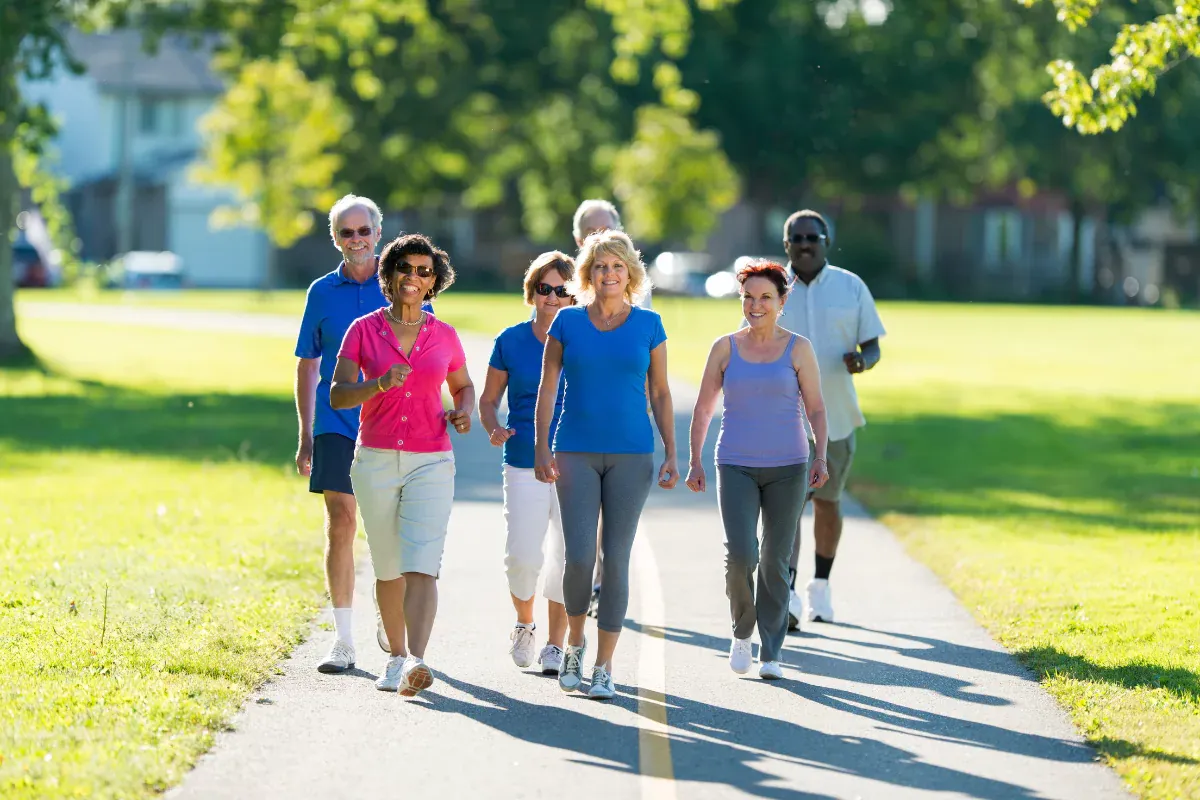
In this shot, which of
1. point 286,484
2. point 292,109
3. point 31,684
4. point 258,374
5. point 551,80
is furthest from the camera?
point 551,80

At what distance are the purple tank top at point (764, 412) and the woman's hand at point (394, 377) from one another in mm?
1566

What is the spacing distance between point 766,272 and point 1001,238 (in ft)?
249

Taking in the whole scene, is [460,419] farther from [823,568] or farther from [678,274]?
[678,274]

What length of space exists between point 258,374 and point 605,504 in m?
22.9

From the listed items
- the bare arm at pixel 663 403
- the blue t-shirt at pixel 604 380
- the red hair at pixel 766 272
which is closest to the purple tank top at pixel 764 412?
the red hair at pixel 766 272

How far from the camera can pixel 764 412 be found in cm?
850

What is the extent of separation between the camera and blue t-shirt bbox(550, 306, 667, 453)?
26.0 feet

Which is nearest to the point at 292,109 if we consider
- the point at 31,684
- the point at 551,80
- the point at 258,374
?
the point at 551,80

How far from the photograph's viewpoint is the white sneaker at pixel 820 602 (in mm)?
10141

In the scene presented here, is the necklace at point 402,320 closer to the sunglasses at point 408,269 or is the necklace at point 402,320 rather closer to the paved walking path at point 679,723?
the sunglasses at point 408,269

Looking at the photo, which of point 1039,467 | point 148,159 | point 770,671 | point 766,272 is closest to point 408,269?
point 766,272

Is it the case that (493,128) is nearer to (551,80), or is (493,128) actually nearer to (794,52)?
(551,80)

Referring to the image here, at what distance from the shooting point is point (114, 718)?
732 cm

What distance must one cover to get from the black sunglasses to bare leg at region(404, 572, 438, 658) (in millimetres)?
1344
